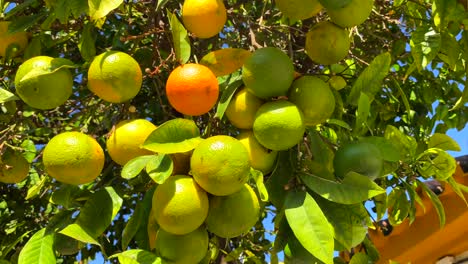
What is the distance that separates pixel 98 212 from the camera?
1108mm

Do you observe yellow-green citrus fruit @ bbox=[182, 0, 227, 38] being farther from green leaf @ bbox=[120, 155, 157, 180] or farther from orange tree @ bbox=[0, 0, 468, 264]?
green leaf @ bbox=[120, 155, 157, 180]

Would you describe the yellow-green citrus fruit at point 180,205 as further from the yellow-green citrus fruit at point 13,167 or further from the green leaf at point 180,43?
the yellow-green citrus fruit at point 13,167

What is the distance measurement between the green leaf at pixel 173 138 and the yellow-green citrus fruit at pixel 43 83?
0.98ft

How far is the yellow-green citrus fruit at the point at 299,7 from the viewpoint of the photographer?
1.18m

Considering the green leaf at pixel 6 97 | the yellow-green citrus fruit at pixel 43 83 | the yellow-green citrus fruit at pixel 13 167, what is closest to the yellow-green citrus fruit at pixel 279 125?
the yellow-green citrus fruit at pixel 43 83

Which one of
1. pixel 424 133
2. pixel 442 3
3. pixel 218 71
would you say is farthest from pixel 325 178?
pixel 424 133

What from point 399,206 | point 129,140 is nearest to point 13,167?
point 129,140

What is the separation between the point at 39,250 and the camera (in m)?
1.08

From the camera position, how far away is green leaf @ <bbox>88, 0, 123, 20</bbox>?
1061 millimetres

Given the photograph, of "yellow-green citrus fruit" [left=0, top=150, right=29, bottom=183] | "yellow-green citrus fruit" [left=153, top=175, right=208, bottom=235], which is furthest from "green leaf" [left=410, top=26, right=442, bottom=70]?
"yellow-green citrus fruit" [left=0, top=150, right=29, bottom=183]

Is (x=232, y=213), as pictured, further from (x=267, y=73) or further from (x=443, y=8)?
(x=443, y=8)

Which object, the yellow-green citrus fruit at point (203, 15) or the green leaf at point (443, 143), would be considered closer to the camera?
the yellow-green citrus fruit at point (203, 15)

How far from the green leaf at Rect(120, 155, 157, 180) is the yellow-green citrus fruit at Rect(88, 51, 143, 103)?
0.17 metres

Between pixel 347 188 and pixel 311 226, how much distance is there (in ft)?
0.35
